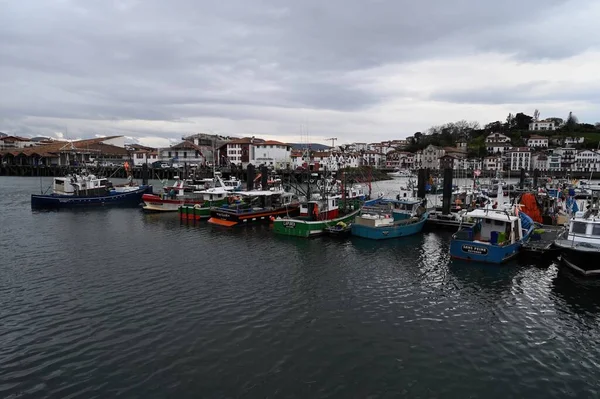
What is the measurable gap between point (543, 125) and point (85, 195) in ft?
551

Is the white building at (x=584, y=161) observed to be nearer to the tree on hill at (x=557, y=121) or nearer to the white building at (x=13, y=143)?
the tree on hill at (x=557, y=121)

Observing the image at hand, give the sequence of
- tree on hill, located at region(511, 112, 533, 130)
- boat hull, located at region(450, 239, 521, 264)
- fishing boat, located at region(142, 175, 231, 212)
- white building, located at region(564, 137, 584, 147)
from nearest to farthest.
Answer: boat hull, located at region(450, 239, 521, 264) < fishing boat, located at region(142, 175, 231, 212) < white building, located at region(564, 137, 584, 147) < tree on hill, located at region(511, 112, 533, 130)

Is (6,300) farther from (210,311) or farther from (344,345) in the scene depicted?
(344,345)

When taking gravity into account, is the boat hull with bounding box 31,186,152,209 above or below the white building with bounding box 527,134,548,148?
below

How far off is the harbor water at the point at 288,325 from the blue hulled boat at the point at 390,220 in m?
3.34

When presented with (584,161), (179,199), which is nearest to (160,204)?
(179,199)

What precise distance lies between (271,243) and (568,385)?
17.5 meters

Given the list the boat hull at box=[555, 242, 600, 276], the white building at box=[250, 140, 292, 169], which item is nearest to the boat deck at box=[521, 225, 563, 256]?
the boat hull at box=[555, 242, 600, 276]

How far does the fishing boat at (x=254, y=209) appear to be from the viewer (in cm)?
3167

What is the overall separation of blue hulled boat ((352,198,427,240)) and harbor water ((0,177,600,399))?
334cm

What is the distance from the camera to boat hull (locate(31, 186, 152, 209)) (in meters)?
39.9

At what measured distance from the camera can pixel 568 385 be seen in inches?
377

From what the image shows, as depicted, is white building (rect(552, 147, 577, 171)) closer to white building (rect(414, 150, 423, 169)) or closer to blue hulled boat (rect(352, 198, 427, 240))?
white building (rect(414, 150, 423, 169))

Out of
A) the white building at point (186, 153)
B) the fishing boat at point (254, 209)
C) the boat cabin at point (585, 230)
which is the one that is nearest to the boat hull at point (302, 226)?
the fishing boat at point (254, 209)
